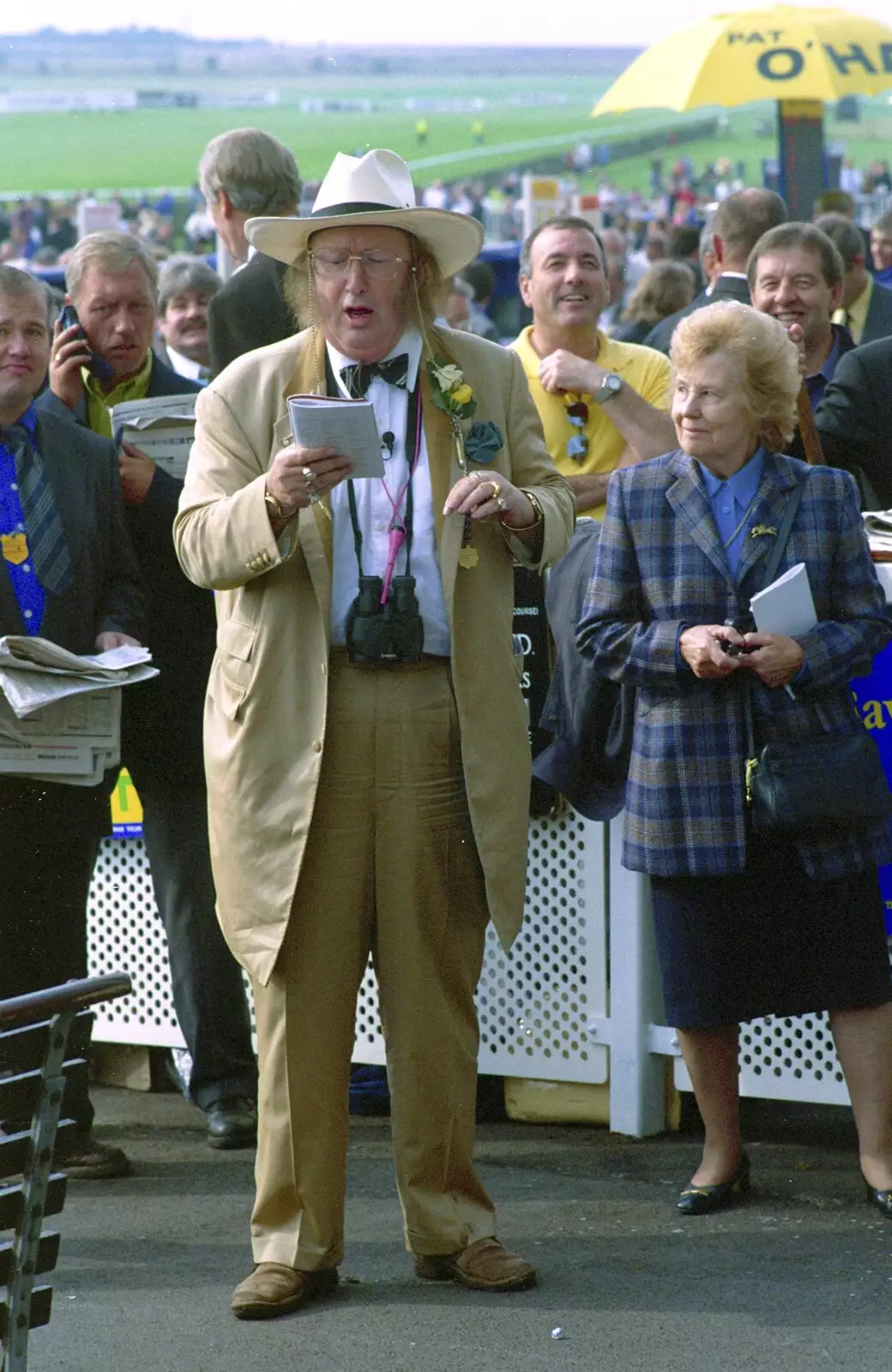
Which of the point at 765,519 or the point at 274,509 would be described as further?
the point at 765,519

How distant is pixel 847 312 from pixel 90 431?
498 cm

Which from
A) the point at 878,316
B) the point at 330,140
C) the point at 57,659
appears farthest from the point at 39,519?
the point at 330,140

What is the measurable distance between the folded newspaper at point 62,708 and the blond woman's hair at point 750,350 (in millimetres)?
1436

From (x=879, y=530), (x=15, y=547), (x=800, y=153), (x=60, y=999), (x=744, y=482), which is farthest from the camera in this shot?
(x=800, y=153)

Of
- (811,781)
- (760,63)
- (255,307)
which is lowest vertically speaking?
(811,781)

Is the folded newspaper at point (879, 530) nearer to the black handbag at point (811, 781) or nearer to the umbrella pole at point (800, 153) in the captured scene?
the black handbag at point (811, 781)

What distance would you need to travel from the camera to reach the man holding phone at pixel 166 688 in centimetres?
496

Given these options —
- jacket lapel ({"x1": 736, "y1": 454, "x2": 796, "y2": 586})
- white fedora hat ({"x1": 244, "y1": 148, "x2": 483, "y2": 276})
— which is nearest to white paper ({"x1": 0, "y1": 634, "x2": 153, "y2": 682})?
white fedora hat ({"x1": 244, "y1": 148, "x2": 483, "y2": 276})

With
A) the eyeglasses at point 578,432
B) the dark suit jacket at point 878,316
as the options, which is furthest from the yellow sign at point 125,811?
the dark suit jacket at point 878,316

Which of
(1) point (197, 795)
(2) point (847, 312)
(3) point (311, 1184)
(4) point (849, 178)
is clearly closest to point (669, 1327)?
(3) point (311, 1184)

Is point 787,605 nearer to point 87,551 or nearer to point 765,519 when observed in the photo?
point 765,519

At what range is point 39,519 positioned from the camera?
454 centimetres

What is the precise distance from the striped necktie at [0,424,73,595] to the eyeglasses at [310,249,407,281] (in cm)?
114

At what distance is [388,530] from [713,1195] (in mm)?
1776
